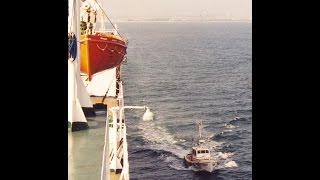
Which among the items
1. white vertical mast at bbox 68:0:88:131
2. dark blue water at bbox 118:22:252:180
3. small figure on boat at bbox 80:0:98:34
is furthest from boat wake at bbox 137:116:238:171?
small figure on boat at bbox 80:0:98:34

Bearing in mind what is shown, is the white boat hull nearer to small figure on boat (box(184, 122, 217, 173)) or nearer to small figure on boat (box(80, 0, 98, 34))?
small figure on boat (box(184, 122, 217, 173))

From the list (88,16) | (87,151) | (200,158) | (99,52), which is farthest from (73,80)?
(200,158)

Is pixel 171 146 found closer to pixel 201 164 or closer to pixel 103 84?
pixel 201 164

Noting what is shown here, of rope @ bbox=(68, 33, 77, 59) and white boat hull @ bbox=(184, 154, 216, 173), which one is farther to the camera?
rope @ bbox=(68, 33, 77, 59)
